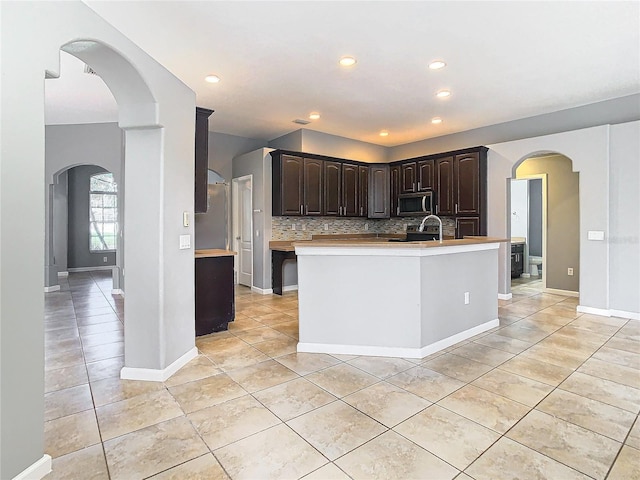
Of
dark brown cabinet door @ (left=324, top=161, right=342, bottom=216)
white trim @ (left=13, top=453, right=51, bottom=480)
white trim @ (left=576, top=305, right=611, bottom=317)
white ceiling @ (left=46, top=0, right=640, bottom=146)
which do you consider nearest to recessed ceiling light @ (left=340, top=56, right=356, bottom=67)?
white ceiling @ (left=46, top=0, right=640, bottom=146)

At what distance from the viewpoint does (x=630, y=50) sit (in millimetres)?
3537

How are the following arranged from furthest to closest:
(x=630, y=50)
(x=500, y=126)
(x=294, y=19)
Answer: (x=500, y=126), (x=630, y=50), (x=294, y=19)

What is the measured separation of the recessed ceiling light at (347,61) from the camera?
3.65 meters

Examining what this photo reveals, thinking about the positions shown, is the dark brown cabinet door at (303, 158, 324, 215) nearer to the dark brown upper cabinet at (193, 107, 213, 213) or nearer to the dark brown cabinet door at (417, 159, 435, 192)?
the dark brown cabinet door at (417, 159, 435, 192)

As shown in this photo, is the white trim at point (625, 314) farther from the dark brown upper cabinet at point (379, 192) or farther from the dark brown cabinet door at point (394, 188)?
the dark brown upper cabinet at point (379, 192)

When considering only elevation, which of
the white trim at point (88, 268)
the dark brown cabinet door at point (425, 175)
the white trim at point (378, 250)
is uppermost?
the dark brown cabinet door at point (425, 175)

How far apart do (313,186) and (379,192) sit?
166 centimetres

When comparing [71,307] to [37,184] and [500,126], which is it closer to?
[37,184]

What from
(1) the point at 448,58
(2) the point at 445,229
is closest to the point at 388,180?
(2) the point at 445,229

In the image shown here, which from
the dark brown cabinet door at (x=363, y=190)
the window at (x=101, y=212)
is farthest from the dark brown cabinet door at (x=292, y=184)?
the window at (x=101, y=212)

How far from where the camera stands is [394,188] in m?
7.32

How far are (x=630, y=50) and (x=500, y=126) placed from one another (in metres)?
2.62

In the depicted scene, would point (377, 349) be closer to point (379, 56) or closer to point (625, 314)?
point (379, 56)

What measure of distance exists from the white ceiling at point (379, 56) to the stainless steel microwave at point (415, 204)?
1498 millimetres
